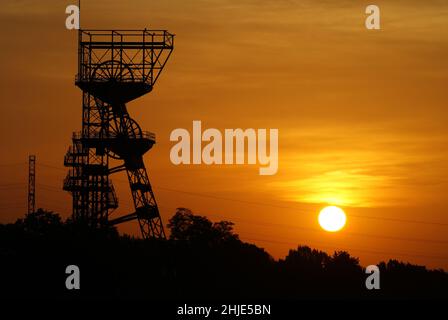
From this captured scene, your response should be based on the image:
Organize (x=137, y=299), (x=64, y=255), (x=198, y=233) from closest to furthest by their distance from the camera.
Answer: (x=137, y=299)
(x=64, y=255)
(x=198, y=233)

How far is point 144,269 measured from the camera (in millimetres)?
105000

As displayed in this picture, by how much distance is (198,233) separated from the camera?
141250 millimetres

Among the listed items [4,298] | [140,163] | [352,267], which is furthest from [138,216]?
[352,267]

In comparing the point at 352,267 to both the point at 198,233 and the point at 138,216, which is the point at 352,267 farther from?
the point at 138,216

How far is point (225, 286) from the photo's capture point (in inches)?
4289

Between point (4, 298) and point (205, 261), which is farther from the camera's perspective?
point (205, 261)

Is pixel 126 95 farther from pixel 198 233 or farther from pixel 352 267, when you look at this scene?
pixel 352 267

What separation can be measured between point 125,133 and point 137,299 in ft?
62.3

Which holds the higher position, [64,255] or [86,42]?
[86,42]

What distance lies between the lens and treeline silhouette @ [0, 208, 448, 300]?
97438 mm

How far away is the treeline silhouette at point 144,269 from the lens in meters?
97.4
